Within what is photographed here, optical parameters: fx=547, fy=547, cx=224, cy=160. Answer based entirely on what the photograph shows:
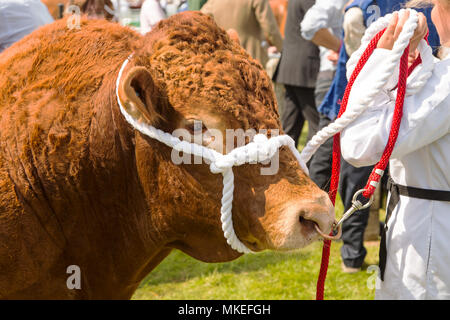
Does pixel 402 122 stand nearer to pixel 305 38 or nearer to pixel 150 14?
pixel 305 38

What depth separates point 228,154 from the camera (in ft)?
6.87

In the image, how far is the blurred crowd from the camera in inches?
148

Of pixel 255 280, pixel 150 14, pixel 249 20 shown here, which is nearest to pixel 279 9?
pixel 249 20

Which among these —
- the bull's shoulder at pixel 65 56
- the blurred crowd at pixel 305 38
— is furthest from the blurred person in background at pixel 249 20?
the bull's shoulder at pixel 65 56

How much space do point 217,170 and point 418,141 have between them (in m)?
0.82

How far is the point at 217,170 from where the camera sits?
82.5 inches

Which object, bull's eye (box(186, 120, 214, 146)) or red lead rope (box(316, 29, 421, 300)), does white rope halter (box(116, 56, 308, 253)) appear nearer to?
bull's eye (box(186, 120, 214, 146))

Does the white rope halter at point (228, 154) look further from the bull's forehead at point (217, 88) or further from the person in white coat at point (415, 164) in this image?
the person in white coat at point (415, 164)

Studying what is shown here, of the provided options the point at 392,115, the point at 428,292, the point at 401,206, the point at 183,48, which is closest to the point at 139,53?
the point at 183,48

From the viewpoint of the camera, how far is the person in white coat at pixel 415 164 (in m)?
2.16

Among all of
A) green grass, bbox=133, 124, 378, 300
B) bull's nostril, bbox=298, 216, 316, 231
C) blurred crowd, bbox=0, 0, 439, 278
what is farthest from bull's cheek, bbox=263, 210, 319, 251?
green grass, bbox=133, 124, 378, 300

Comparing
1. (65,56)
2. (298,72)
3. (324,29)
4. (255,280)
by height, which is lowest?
(255,280)

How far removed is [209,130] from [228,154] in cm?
12

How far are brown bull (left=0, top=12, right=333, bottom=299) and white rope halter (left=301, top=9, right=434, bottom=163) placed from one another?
22cm
